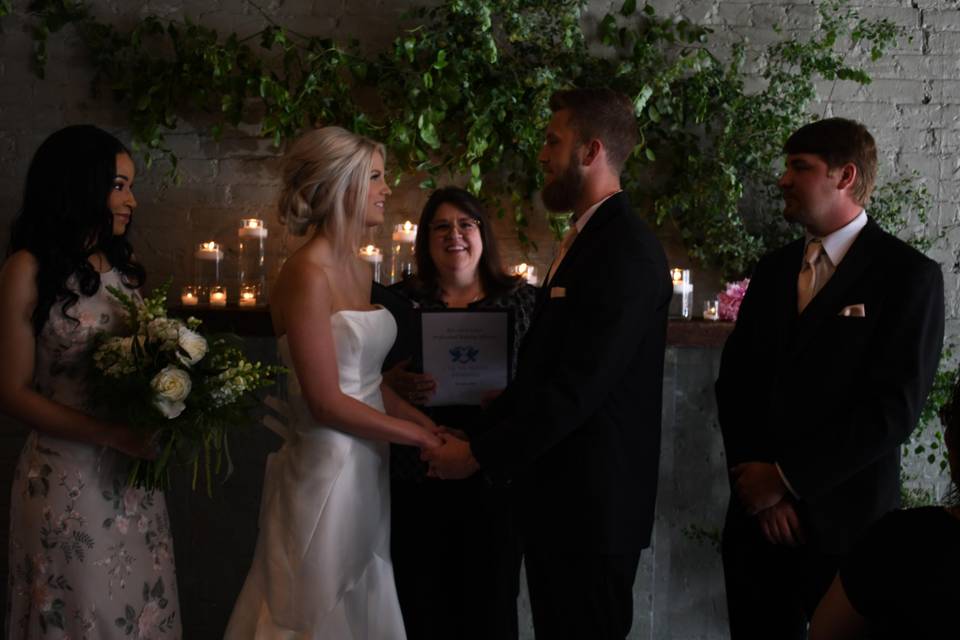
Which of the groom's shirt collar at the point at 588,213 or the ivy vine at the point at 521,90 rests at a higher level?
the ivy vine at the point at 521,90

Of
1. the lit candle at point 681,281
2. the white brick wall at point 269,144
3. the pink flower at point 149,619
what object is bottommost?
the pink flower at point 149,619

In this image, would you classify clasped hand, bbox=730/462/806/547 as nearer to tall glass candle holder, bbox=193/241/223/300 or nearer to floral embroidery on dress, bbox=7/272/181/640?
floral embroidery on dress, bbox=7/272/181/640

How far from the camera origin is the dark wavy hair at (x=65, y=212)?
2.28 metres

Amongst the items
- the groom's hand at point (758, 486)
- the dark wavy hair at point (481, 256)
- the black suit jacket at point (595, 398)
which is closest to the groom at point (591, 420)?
the black suit jacket at point (595, 398)

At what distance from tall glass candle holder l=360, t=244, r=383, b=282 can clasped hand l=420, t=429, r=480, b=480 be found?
1218 mm

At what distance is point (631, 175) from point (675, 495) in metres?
1.22

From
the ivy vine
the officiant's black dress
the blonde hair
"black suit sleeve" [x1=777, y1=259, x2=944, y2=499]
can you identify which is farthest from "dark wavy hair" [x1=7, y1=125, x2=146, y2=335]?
"black suit sleeve" [x1=777, y1=259, x2=944, y2=499]

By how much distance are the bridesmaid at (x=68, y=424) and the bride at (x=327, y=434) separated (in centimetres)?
33

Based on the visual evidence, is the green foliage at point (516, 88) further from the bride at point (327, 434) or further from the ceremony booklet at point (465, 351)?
the bride at point (327, 434)

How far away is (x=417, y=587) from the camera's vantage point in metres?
2.90

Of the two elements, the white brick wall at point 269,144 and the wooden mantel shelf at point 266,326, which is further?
the white brick wall at point 269,144

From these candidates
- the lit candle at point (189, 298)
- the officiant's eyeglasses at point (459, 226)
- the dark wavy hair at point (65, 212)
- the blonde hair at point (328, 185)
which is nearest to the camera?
the dark wavy hair at point (65, 212)

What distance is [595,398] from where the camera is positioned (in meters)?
2.21

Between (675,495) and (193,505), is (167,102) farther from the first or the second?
(675,495)
